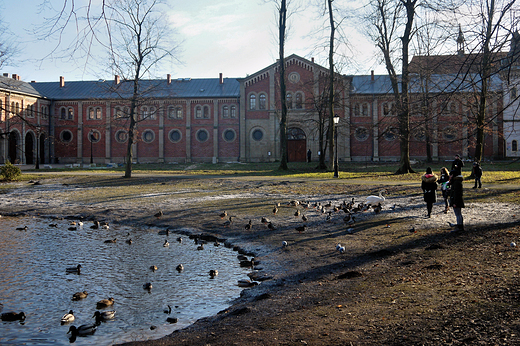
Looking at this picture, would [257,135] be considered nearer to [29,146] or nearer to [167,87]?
[167,87]

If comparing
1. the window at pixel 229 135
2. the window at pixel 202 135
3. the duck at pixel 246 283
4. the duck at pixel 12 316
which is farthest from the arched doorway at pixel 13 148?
the duck at pixel 246 283

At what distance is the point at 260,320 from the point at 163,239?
5.68 meters

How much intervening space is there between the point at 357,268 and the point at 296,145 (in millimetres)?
43312

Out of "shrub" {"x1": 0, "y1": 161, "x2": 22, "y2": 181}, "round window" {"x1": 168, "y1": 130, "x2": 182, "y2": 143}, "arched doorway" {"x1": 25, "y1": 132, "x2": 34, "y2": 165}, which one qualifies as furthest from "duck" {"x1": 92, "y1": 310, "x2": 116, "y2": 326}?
"arched doorway" {"x1": 25, "y1": 132, "x2": 34, "y2": 165}

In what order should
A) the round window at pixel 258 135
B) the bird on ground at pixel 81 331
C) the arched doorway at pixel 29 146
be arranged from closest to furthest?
the bird on ground at pixel 81 331, the round window at pixel 258 135, the arched doorway at pixel 29 146

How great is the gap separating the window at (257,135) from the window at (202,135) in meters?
6.69

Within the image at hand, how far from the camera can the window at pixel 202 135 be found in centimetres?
5325

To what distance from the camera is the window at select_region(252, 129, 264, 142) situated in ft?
164

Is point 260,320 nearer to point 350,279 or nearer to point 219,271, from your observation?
point 350,279

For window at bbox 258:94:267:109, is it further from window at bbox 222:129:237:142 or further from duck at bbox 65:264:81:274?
duck at bbox 65:264:81:274

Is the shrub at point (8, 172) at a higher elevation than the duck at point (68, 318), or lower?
higher

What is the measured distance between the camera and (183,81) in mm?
57000

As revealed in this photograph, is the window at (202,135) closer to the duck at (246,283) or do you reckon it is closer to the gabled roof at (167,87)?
the gabled roof at (167,87)

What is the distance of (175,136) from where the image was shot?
54.1m
